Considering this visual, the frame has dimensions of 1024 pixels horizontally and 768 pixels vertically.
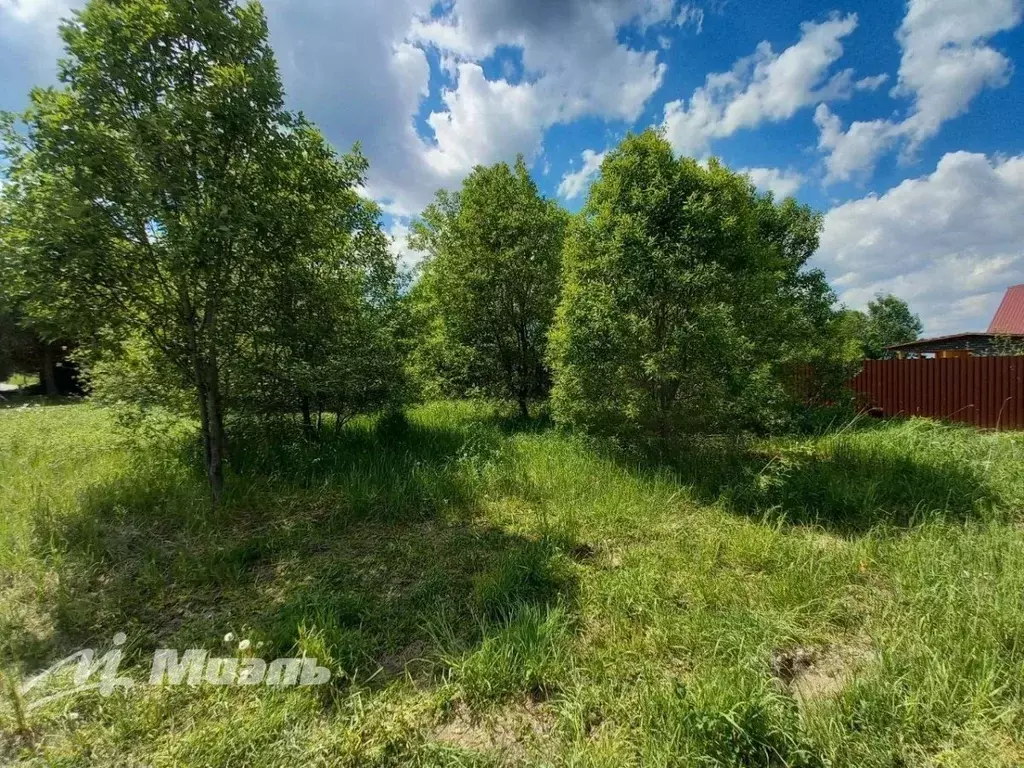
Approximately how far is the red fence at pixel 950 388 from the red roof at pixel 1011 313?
72.8 ft

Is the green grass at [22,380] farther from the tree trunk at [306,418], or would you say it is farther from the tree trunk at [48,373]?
the tree trunk at [306,418]

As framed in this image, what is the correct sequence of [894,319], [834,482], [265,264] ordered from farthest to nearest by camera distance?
1. [894,319]
2. [834,482]
3. [265,264]

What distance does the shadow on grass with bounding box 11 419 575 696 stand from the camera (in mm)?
2703

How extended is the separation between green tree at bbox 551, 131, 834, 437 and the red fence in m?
7.10

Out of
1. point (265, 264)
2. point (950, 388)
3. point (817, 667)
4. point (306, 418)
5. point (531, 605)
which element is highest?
point (265, 264)

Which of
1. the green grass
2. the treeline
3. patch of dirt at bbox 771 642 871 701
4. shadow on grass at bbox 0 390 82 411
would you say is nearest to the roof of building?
the treeline

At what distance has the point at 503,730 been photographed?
6.79 feet

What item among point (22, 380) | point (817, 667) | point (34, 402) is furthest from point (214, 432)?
point (22, 380)

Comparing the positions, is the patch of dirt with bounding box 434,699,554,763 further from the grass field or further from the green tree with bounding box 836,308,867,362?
the green tree with bounding box 836,308,867,362

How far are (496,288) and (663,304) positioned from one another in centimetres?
449

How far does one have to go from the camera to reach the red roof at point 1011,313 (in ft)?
81.6

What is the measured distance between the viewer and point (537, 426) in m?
8.72

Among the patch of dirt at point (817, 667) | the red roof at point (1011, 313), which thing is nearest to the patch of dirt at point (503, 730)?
the patch of dirt at point (817, 667)

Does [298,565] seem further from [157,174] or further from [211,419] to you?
[157,174]
